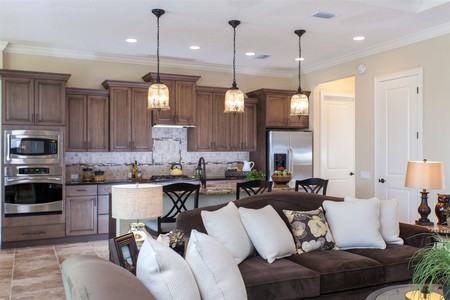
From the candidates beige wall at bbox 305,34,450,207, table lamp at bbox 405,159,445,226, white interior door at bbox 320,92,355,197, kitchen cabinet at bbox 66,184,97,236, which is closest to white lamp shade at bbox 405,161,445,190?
table lamp at bbox 405,159,445,226

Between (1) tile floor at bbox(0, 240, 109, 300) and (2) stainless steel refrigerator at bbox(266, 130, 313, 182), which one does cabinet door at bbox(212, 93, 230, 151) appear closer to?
(2) stainless steel refrigerator at bbox(266, 130, 313, 182)

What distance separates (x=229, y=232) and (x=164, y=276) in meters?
1.45

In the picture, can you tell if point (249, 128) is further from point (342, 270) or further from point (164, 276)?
point (164, 276)

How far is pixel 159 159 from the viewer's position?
718cm

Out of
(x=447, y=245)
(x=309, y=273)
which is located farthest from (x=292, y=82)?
(x=447, y=245)

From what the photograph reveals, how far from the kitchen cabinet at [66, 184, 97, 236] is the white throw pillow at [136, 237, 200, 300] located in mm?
4597

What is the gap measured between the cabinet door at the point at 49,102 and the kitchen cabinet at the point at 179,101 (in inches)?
56.2

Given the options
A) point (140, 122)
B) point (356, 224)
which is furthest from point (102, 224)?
point (356, 224)

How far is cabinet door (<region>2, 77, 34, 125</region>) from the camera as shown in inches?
224

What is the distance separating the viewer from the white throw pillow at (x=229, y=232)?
3.10 m

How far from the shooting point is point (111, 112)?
6.48m

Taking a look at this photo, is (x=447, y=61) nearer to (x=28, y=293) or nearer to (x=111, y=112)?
(x=111, y=112)

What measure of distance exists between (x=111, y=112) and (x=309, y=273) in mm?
4494

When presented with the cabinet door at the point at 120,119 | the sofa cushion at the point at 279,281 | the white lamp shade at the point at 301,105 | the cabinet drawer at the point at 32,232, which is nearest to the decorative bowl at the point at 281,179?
the white lamp shade at the point at 301,105
